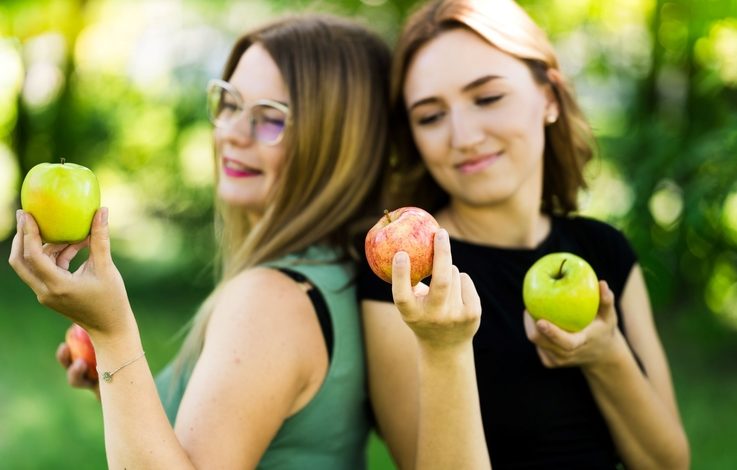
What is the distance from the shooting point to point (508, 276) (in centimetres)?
254

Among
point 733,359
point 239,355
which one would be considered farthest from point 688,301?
point 239,355

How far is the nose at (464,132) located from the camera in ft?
7.88

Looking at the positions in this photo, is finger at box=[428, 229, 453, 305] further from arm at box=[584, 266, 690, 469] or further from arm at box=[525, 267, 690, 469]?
arm at box=[584, 266, 690, 469]

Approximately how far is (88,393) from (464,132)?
4.02m

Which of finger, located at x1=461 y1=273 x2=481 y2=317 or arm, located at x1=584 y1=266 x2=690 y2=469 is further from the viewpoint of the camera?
arm, located at x1=584 y1=266 x2=690 y2=469

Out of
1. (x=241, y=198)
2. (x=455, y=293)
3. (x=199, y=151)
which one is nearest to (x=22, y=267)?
(x=455, y=293)

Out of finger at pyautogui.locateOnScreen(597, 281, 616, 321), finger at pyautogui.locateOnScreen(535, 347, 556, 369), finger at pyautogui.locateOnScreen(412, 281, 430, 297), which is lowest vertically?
finger at pyautogui.locateOnScreen(535, 347, 556, 369)

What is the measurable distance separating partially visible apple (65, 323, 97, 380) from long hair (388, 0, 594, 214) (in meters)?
0.99

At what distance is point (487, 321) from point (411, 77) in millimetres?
742

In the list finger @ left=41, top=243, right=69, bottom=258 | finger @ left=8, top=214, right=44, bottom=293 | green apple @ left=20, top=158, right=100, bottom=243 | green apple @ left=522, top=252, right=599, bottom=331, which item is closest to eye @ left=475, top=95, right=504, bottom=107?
green apple @ left=522, top=252, right=599, bottom=331

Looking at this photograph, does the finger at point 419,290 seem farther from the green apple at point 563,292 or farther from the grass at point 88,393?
the grass at point 88,393

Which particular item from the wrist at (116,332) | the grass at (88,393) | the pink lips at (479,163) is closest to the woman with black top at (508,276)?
the pink lips at (479,163)

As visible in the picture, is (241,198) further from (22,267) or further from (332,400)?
(22,267)

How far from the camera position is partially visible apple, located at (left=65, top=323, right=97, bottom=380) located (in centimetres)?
249
